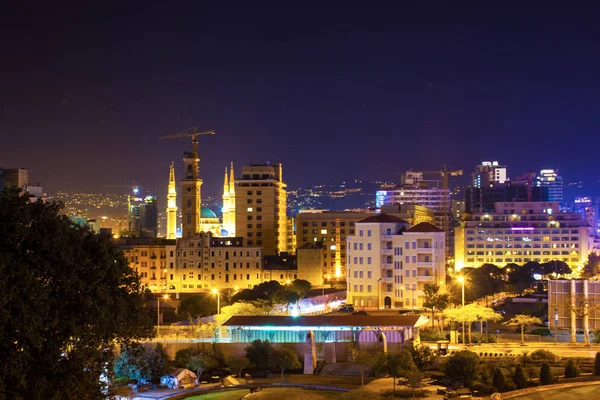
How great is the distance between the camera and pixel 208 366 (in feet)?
145

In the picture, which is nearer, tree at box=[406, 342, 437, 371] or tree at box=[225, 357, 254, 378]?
tree at box=[406, 342, 437, 371]

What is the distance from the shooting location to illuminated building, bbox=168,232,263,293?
307ft

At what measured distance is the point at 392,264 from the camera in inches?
2606

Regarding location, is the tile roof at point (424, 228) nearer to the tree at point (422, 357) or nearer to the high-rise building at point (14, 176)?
the tree at point (422, 357)

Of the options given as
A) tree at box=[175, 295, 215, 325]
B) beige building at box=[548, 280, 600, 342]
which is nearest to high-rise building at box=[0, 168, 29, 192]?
tree at box=[175, 295, 215, 325]

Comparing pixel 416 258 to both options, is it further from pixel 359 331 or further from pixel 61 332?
pixel 61 332

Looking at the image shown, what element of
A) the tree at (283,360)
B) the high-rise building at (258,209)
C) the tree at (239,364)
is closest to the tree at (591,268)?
the high-rise building at (258,209)

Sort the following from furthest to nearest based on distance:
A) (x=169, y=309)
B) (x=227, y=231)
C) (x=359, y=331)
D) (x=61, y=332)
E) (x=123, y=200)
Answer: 1. (x=123, y=200)
2. (x=227, y=231)
3. (x=169, y=309)
4. (x=359, y=331)
5. (x=61, y=332)

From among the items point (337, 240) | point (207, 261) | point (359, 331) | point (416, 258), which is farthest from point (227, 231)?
point (359, 331)

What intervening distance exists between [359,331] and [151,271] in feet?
179

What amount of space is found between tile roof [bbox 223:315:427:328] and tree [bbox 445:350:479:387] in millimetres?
7063

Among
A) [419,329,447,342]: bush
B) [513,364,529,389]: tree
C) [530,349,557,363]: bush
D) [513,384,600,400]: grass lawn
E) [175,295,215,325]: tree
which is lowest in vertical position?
[513,384,600,400]: grass lawn

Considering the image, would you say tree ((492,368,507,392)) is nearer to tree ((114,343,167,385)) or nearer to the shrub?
the shrub

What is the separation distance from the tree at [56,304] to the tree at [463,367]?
1711cm
